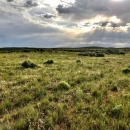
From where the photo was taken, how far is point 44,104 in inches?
349

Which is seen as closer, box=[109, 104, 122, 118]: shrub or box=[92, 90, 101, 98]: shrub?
box=[109, 104, 122, 118]: shrub

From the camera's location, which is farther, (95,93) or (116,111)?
(95,93)

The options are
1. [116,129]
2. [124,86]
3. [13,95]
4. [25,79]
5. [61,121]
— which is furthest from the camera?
[25,79]

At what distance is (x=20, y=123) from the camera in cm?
684

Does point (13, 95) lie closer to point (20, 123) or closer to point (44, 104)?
point (44, 104)

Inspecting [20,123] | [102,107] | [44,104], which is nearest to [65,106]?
[44,104]

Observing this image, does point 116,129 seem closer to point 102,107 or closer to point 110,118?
point 110,118

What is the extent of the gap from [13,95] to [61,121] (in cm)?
412

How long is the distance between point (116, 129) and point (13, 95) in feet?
19.1

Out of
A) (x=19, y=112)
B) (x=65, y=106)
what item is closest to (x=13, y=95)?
(x=19, y=112)

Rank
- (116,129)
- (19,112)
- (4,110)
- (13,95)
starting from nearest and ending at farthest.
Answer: (116,129), (19,112), (4,110), (13,95)

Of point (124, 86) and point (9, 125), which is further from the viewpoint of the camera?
point (124, 86)

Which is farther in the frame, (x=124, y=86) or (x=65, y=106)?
(x=124, y=86)

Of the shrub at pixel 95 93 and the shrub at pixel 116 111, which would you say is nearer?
the shrub at pixel 116 111
